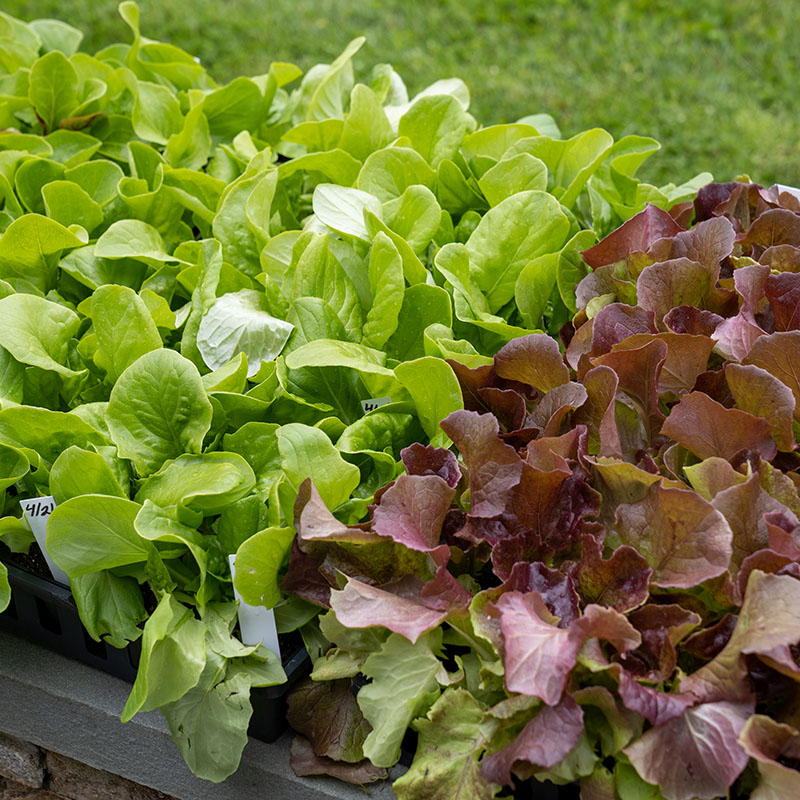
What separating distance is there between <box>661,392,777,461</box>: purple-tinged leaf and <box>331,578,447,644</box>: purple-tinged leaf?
0.30 m

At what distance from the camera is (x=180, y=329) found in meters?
1.29

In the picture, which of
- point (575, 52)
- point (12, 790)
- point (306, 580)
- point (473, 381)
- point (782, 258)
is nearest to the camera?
point (306, 580)

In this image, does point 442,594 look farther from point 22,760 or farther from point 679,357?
point 22,760

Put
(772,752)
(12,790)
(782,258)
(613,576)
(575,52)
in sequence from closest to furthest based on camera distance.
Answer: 1. (772,752)
2. (613,576)
3. (782,258)
4. (12,790)
5. (575,52)

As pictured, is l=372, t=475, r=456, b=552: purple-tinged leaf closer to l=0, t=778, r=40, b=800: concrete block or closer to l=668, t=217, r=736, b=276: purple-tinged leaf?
l=668, t=217, r=736, b=276: purple-tinged leaf

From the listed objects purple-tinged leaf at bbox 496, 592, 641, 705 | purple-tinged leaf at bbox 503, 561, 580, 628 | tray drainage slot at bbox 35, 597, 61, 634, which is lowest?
tray drainage slot at bbox 35, 597, 61, 634

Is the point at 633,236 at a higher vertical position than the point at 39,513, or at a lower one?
higher

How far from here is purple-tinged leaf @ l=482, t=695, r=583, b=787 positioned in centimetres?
72

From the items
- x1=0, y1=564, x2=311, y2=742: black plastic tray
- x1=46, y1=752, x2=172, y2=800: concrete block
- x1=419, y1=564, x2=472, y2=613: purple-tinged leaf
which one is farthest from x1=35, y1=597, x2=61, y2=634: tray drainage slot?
x1=419, y1=564, x2=472, y2=613: purple-tinged leaf

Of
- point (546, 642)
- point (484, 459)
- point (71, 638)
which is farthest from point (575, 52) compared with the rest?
point (546, 642)

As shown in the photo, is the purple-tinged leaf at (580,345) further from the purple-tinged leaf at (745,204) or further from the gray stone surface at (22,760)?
the gray stone surface at (22,760)

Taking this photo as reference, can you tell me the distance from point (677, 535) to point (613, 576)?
0.07 meters

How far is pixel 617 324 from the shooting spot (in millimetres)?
1032

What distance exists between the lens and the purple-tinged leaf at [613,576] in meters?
0.79
